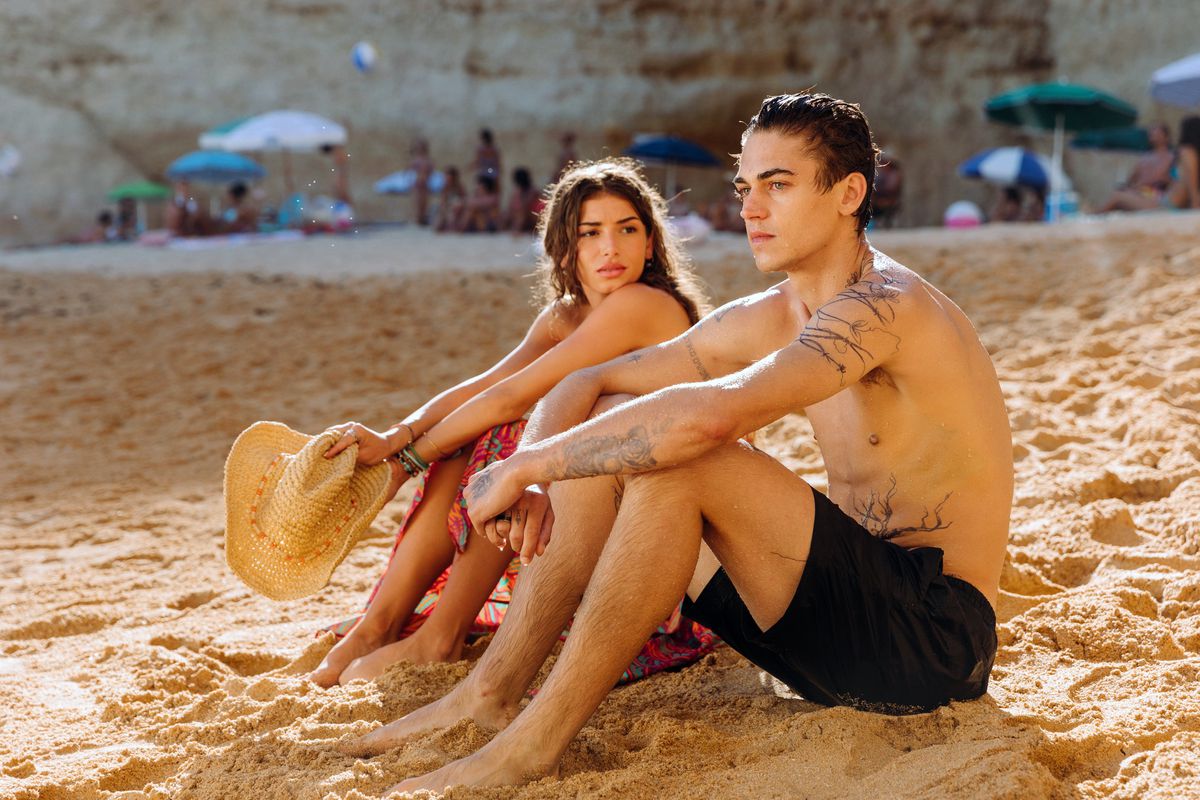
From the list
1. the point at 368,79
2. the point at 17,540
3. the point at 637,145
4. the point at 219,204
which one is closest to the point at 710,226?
the point at 637,145

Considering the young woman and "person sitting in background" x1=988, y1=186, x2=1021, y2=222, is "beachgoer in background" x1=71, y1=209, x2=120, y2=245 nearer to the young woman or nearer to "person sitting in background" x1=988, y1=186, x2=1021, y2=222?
"person sitting in background" x1=988, y1=186, x2=1021, y2=222

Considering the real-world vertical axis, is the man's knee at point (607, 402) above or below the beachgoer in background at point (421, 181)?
below

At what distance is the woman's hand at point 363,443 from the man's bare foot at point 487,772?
3.23ft

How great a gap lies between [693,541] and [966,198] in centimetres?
1719

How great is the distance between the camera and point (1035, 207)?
13.5 m

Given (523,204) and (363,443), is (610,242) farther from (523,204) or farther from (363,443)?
(523,204)

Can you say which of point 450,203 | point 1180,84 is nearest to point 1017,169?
point 1180,84

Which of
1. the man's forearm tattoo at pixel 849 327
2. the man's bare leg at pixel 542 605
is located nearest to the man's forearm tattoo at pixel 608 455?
the man's bare leg at pixel 542 605

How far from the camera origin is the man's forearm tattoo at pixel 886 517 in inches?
88.6

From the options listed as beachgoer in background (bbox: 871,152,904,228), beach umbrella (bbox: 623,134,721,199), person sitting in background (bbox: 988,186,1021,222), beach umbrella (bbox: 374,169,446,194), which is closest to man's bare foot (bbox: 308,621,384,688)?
beachgoer in background (bbox: 871,152,904,228)

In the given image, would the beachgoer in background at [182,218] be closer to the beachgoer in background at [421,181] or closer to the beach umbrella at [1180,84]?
the beachgoer in background at [421,181]

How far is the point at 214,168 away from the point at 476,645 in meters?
13.8

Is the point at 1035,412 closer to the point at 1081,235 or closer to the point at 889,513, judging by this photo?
the point at 889,513

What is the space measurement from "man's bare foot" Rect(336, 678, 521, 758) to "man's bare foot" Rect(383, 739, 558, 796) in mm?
176
